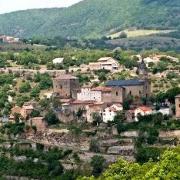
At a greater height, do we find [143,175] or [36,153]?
[143,175]

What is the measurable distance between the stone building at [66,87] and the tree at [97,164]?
14653mm

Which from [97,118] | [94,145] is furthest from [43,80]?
[94,145]

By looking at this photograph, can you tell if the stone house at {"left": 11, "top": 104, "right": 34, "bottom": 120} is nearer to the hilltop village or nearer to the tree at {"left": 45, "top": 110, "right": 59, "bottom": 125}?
the hilltop village

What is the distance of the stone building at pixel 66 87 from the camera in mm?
84500

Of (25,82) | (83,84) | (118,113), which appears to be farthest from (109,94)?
(25,82)

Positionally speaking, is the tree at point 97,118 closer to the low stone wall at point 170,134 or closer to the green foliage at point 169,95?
the green foliage at point 169,95

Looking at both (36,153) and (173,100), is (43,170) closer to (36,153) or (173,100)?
(36,153)

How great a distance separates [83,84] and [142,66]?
23.5ft

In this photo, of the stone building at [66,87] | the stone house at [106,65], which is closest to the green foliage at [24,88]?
the stone building at [66,87]

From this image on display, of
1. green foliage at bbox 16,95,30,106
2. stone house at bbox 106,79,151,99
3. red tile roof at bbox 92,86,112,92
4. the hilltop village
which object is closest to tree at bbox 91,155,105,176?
the hilltop village

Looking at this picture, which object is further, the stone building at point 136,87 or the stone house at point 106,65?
the stone house at point 106,65

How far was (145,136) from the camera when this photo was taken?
70562 millimetres

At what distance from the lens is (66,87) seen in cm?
8488

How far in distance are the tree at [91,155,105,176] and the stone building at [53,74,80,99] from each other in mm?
14653
